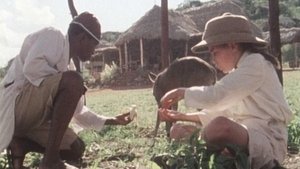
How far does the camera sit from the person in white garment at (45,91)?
3.96 meters

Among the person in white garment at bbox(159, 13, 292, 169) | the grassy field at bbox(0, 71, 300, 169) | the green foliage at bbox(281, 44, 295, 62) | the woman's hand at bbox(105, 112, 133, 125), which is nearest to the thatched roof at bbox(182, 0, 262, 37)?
the green foliage at bbox(281, 44, 295, 62)

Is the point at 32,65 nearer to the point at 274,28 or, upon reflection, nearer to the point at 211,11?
the point at 274,28

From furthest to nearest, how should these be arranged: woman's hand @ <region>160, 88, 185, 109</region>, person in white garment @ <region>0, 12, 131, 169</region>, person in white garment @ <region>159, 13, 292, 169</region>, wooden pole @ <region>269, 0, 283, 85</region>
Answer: wooden pole @ <region>269, 0, 283, 85</region>
person in white garment @ <region>0, 12, 131, 169</region>
woman's hand @ <region>160, 88, 185, 109</region>
person in white garment @ <region>159, 13, 292, 169</region>

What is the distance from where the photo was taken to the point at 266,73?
348 centimetres

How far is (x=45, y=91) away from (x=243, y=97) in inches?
55.0

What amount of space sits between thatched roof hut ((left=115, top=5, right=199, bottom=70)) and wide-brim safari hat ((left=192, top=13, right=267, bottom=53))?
2323 cm

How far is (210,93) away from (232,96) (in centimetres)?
13

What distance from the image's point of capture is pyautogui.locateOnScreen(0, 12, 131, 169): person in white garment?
396cm

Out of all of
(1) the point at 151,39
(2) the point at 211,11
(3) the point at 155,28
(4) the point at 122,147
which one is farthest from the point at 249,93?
(2) the point at 211,11

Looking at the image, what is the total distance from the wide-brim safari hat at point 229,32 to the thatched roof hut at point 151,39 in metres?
23.2

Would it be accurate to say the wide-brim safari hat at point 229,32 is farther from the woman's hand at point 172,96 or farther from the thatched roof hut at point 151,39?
the thatched roof hut at point 151,39

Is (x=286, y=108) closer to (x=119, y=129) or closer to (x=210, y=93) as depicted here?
(x=210, y=93)

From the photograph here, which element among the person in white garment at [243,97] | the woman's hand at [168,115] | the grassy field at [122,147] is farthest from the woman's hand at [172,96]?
the grassy field at [122,147]

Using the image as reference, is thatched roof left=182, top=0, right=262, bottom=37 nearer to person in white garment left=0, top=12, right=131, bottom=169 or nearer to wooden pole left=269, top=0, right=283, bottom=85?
wooden pole left=269, top=0, right=283, bottom=85
